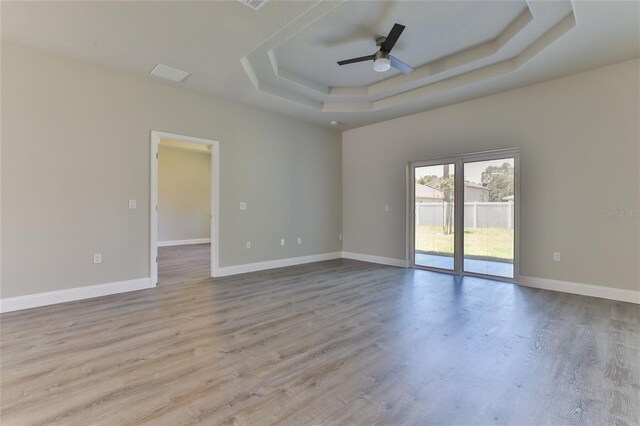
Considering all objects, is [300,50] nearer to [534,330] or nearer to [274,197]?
[274,197]

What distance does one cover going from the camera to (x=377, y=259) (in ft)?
20.2

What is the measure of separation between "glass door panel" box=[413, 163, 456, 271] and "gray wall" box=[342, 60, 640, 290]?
38cm

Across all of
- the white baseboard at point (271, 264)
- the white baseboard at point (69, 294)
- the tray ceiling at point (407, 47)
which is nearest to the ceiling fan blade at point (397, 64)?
the tray ceiling at point (407, 47)

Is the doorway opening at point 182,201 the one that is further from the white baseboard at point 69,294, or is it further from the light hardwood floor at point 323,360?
the light hardwood floor at point 323,360

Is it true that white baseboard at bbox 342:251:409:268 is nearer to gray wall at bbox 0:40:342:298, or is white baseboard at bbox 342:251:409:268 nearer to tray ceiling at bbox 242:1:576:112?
gray wall at bbox 0:40:342:298

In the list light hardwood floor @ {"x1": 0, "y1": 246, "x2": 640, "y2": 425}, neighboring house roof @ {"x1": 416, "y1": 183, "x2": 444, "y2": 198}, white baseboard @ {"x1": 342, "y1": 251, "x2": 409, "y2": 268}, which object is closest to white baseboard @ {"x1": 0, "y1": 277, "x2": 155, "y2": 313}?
light hardwood floor @ {"x1": 0, "y1": 246, "x2": 640, "y2": 425}

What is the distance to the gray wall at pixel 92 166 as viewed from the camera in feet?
10.6

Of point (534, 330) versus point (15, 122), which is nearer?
point (534, 330)

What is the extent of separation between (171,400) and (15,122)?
3594mm

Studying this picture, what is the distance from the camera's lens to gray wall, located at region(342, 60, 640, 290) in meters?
3.60

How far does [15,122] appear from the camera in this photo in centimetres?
321

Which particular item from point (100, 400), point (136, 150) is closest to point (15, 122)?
point (136, 150)

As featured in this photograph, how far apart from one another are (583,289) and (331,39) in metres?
4.59

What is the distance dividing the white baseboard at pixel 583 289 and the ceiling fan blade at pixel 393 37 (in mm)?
3794
